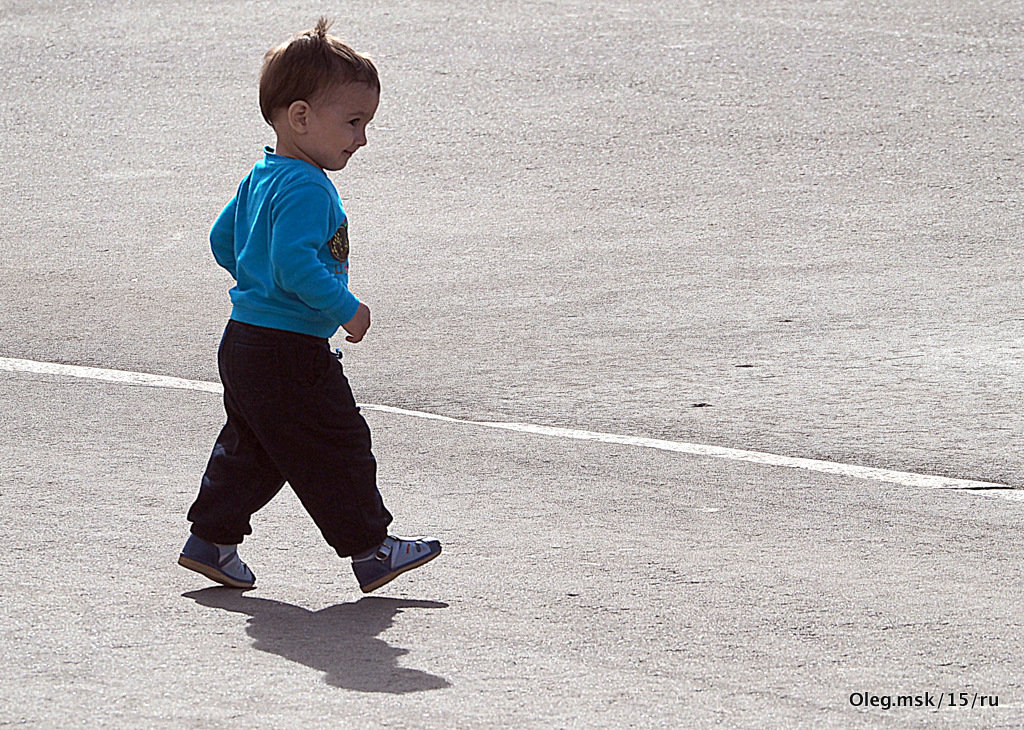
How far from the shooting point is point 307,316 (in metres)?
4.25

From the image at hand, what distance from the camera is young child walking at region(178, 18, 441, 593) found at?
4164 mm

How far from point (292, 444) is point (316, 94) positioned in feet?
2.98

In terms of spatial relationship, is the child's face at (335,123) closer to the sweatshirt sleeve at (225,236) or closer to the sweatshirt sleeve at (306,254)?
the sweatshirt sleeve at (306,254)

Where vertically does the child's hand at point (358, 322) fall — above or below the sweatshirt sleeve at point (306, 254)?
below

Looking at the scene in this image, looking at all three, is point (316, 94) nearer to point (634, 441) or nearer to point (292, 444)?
point (292, 444)

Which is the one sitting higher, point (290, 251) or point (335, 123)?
point (335, 123)

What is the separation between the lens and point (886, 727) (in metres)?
3.47

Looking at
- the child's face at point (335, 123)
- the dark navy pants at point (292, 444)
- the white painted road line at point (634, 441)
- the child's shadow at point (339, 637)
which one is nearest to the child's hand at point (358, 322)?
the dark navy pants at point (292, 444)

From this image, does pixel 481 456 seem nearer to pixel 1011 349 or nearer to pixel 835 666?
pixel 835 666

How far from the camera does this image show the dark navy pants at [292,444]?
4250 millimetres

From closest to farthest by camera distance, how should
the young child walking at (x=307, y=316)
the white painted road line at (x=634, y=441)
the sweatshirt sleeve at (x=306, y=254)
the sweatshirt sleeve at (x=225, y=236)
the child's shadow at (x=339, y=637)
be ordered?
the child's shadow at (x=339, y=637)
the sweatshirt sleeve at (x=306, y=254)
the young child walking at (x=307, y=316)
the sweatshirt sleeve at (x=225, y=236)
the white painted road line at (x=634, y=441)

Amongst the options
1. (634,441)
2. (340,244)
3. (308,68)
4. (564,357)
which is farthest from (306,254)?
(564,357)

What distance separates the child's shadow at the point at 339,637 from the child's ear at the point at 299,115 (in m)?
1.26

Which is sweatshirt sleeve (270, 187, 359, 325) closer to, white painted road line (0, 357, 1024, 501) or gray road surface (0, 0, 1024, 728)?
gray road surface (0, 0, 1024, 728)
